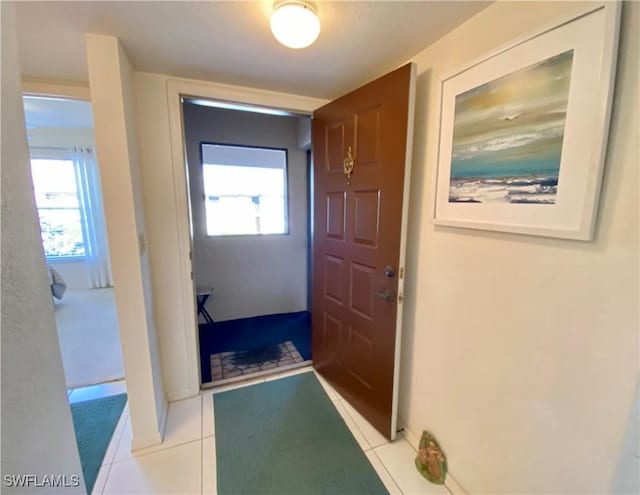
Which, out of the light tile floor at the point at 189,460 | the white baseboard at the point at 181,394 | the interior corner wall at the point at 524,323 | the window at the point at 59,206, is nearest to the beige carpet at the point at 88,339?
the white baseboard at the point at 181,394

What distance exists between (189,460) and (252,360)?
95 centimetres

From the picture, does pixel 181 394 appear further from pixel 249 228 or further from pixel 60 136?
pixel 60 136

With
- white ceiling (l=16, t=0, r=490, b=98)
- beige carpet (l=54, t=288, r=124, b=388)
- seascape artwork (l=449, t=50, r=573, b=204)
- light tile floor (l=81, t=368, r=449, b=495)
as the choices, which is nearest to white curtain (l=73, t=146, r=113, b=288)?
beige carpet (l=54, t=288, r=124, b=388)

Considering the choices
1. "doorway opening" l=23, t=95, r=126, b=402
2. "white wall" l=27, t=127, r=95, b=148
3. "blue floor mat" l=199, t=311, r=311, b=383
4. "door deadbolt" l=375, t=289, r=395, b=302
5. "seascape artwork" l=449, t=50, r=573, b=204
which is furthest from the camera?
"white wall" l=27, t=127, r=95, b=148

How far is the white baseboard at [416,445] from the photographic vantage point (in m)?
1.34

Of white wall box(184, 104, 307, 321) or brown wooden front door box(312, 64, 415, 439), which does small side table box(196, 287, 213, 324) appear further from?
brown wooden front door box(312, 64, 415, 439)

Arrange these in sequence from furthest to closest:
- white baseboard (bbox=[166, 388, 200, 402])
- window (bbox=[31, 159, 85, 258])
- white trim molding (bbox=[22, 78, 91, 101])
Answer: window (bbox=[31, 159, 85, 258]), white baseboard (bbox=[166, 388, 200, 402]), white trim molding (bbox=[22, 78, 91, 101])

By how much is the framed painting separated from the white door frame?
1.09 m

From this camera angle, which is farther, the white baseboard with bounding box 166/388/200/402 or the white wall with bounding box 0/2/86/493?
the white baseboard with bounding box 166/388/200/402

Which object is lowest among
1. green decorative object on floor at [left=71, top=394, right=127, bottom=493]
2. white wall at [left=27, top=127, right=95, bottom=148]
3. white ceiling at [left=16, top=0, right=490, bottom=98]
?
green decorative object on floor at [left=71, top=394, right=127, bottom=493]

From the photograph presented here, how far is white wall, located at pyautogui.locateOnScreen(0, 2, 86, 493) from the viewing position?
0.56 m

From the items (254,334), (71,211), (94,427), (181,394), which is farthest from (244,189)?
(71,211)

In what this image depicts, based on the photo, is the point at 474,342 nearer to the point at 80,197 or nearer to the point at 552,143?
the point at 552,143

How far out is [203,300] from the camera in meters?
2.89
